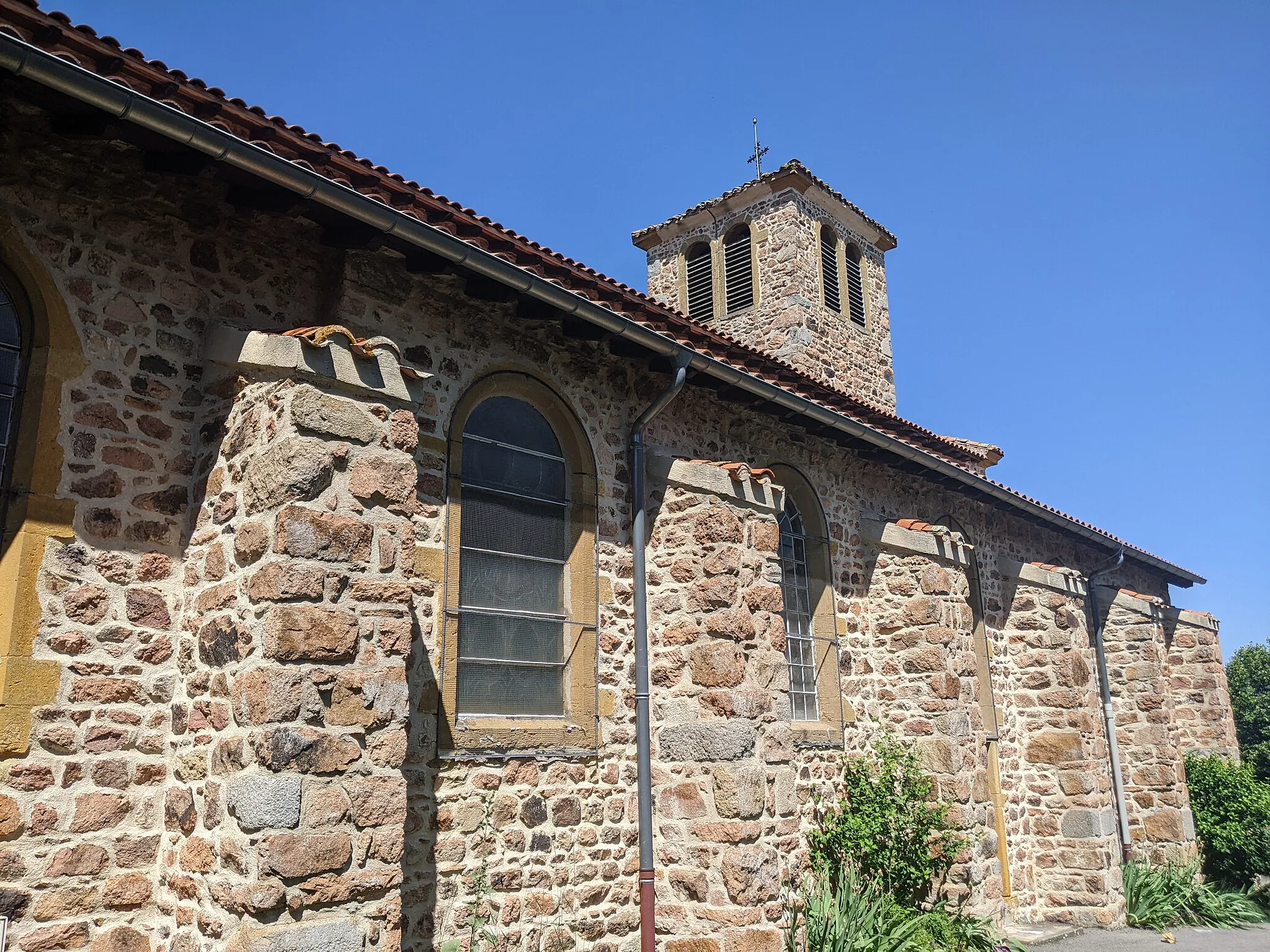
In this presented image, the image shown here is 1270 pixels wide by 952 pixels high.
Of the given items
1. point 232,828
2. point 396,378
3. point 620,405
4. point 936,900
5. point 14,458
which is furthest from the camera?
point 936,900

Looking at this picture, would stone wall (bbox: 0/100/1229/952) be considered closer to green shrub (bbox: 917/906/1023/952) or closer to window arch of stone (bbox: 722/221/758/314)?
green shrub (bbox: 917/906/1023/952)

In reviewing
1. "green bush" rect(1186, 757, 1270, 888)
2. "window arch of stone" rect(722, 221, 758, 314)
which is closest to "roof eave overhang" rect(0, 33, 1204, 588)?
"window arch of stone" rect(722, 221, 758, 314)

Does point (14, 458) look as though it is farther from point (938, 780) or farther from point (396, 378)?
point (938, 780)

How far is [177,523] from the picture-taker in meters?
5.22

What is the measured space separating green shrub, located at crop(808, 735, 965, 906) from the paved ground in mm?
2270

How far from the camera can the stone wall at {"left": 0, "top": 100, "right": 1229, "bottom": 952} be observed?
174 inches

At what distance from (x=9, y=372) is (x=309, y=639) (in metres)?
2.00

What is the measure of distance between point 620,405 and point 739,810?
10.0 ft

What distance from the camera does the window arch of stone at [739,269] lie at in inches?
652

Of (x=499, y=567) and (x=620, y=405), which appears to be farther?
(x=620, y=405)

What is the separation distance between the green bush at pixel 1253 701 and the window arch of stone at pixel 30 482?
22546 millimetres

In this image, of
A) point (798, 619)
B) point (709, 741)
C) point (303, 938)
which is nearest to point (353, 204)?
point (303, 938)

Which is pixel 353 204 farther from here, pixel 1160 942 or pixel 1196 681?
pixel 1196 681

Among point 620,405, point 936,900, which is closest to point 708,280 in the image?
point 620,405
